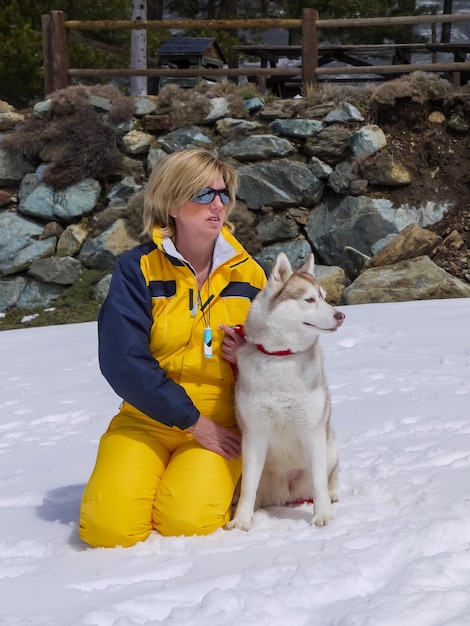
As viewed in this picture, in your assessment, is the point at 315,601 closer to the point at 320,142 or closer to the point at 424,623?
the point at 424,623

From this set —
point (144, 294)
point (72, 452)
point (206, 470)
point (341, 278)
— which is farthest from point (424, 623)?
point (341, 278)

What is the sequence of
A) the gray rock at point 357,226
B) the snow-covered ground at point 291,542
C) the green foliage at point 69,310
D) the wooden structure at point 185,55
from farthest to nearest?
the wooden structure at point 185,55
the gray rock at point 357,226
the green foliage at point 69,310
the snow-covered ground at point 291,542

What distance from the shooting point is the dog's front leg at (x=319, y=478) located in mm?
2688

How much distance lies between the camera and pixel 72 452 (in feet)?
12.9

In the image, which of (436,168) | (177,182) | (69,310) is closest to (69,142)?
(69,310)

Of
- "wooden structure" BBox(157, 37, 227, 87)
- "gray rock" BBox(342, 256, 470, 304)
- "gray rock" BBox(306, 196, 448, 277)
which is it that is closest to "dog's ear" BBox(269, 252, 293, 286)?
"gray rock" BBox(342, 256, 470, 304)

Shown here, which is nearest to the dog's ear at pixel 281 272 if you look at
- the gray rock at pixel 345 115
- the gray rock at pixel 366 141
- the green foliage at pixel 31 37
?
the gray rock at pixel 366 141

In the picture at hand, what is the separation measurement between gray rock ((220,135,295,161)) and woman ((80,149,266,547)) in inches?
272

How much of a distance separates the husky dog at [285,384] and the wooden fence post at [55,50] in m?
9.36

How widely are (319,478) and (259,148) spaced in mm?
7646

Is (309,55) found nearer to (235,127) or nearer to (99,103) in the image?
(235,127)

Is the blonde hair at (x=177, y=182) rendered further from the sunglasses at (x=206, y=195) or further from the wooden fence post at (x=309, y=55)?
the wooden fence post at (x=309, y=55)

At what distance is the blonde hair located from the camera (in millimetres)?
2930

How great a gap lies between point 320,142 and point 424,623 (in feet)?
27.6
